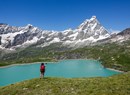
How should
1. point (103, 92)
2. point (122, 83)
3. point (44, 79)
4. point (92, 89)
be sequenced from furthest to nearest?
point (44, 79)
point (122, 83)
point (92, 89)
point (103, 92)

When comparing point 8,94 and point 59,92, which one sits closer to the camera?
point 59,92

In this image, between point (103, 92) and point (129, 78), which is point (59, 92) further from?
point (129, 78)

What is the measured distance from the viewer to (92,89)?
98.5 ft

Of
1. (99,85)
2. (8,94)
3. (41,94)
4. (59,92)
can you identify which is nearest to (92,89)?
(99,85)

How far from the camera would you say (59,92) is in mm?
30172

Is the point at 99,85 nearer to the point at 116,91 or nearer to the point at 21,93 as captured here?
the point at 116,91

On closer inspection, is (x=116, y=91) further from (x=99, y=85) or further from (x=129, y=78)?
(x=129, y=78)

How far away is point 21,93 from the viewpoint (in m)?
32.2

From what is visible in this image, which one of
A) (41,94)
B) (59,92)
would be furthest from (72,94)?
(41,94)

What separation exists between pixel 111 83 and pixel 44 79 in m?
12.0

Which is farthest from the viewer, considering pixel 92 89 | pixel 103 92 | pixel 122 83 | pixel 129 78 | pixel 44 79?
pixel 44 79

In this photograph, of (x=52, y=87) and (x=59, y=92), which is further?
(x=52, y=87)

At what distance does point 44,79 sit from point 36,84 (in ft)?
9.32

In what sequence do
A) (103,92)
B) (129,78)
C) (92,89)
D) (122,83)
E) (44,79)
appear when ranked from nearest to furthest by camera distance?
(103,92) → (92,89) → (122,83) → (129,78) → (44,79)
